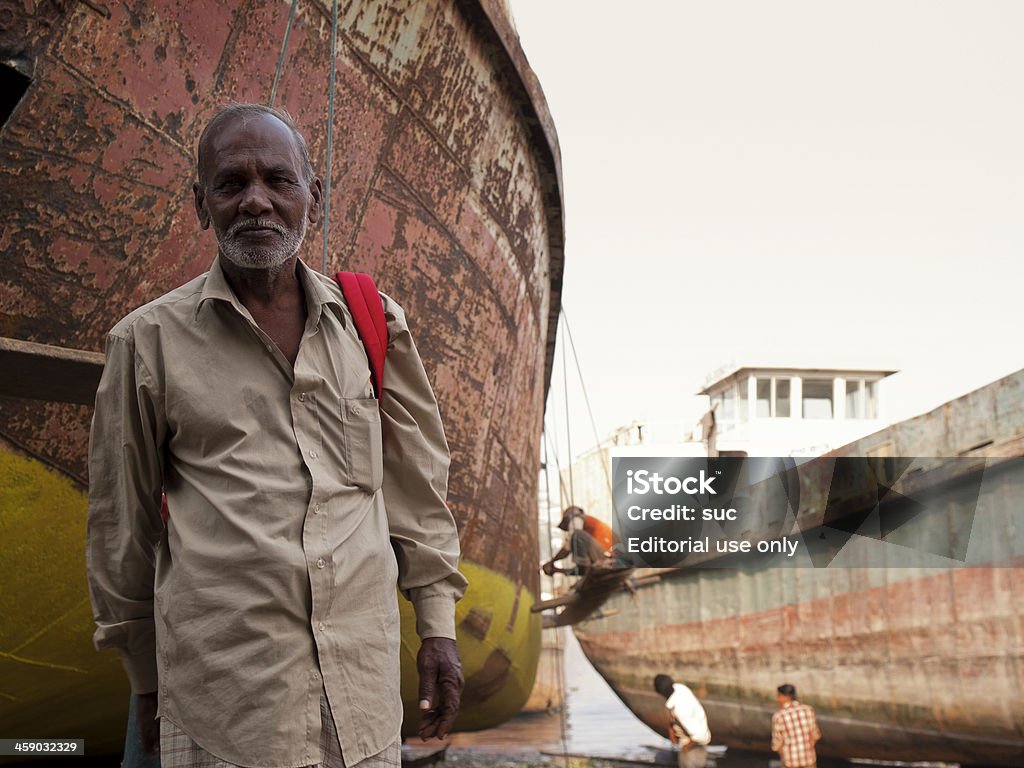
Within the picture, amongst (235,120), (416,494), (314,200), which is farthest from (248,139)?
(416,494)

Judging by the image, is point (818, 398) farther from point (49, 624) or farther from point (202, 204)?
point (202, 204)

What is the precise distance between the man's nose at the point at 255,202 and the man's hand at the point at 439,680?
64 cm

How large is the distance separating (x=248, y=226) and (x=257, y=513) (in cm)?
39

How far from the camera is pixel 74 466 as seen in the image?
2734 millimetres

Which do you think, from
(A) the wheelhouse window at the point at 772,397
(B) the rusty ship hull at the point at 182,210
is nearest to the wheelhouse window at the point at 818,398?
(A) the wheelhouse window at the point at 772,397

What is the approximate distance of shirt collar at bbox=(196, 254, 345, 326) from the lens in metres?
1.19

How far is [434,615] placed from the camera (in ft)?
4.39

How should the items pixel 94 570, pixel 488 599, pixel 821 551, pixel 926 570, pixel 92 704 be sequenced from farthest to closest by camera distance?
1. pixel 821 551
2. pixel 926 570
3. pixel 488 599
4. pixel 92 704
5. pixel 94 570

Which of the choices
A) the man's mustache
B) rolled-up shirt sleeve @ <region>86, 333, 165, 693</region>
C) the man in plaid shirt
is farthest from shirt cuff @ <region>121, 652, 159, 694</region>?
the man in plaid shirt

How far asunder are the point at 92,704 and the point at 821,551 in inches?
272

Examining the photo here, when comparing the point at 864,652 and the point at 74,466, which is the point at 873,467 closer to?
the point at 864,652

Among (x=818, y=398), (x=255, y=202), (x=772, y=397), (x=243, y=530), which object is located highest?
(x=818, y=398)

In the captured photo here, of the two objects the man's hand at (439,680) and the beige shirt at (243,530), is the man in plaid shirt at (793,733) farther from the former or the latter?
the beige shirt at (243,530)

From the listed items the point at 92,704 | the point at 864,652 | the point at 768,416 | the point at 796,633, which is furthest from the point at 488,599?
the point at 768,416
